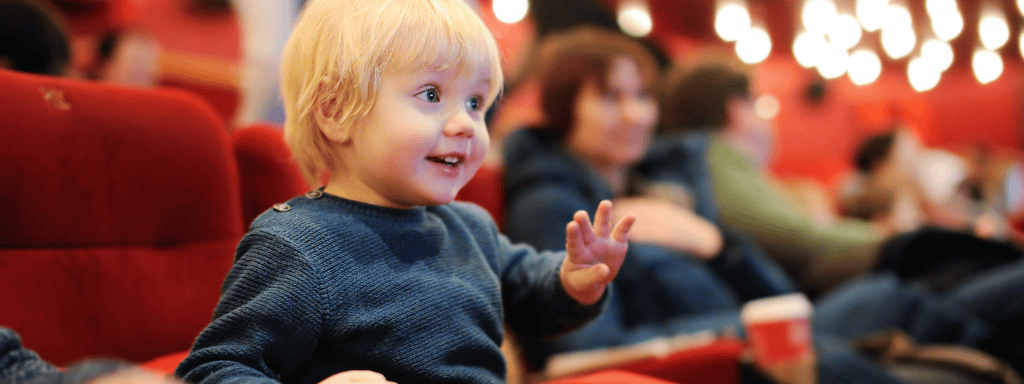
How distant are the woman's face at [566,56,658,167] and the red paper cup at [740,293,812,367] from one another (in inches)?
22.4

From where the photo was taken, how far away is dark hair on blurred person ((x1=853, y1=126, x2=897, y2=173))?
318 centimetres

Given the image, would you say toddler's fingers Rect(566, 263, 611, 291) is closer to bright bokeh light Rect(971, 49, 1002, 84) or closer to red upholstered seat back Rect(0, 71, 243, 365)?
red upholstered seat back Rect(0, 71, 243, 365)

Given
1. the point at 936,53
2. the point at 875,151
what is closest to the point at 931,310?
the point at 875,151

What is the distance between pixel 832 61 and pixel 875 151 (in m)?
3.50

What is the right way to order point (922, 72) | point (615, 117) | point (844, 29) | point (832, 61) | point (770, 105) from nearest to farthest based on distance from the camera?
point (615, 117) → point (844, 29) → point (832, 61) → point (770, 105) → point (922, 72)

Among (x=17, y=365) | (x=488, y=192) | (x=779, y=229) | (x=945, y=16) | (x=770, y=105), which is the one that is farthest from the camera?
(x=770, y=105)

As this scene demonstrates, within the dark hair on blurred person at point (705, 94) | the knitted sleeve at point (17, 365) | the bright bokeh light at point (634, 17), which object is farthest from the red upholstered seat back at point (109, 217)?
the bright bokeh light at point (634, 17)

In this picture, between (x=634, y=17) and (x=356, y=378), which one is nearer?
(x=356, y=378)

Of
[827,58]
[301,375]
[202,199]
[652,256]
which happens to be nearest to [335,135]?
[301,375]

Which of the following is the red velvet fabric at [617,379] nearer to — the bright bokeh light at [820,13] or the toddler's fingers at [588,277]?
the toddler's fingers at [588,277]

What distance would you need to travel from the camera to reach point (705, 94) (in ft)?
7.43

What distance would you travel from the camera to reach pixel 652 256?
1.54 metres

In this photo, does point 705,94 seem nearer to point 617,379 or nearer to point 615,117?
point 615,117

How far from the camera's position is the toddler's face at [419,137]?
0.64 meters
